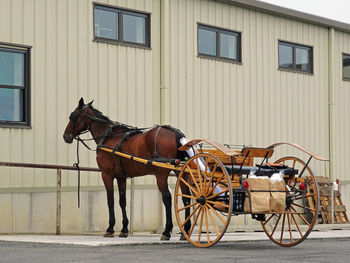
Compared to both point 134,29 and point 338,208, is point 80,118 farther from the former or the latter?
point 338,208

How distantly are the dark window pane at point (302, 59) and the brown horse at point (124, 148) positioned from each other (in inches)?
401

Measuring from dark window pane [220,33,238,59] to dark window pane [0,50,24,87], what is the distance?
6.49m

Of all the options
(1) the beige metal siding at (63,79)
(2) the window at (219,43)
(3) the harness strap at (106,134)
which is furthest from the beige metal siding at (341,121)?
(3) the harness strap at (106,134)

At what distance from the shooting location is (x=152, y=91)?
20.4 meters

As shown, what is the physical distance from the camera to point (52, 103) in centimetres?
1827

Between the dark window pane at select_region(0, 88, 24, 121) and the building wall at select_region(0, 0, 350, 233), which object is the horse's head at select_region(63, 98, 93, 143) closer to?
the building wall at select_region(0, 0, 350, 233)

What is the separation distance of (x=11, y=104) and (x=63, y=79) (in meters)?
1.39

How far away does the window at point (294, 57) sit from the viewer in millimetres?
24312

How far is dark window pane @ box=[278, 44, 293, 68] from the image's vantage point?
2425 centimetres

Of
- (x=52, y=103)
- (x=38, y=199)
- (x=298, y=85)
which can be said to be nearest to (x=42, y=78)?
(x=52, y=103)

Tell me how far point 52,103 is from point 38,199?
6.96ft

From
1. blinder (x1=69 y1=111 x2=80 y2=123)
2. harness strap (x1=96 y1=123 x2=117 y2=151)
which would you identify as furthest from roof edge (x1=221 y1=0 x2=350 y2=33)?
harness strap (x1=96 y1=123 x2=117 y2=151)

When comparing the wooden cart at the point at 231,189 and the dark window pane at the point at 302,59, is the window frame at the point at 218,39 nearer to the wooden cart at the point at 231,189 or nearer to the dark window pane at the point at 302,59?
the dark window pane at the point at 302,59

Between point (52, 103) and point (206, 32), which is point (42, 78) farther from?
point (206, 32)
